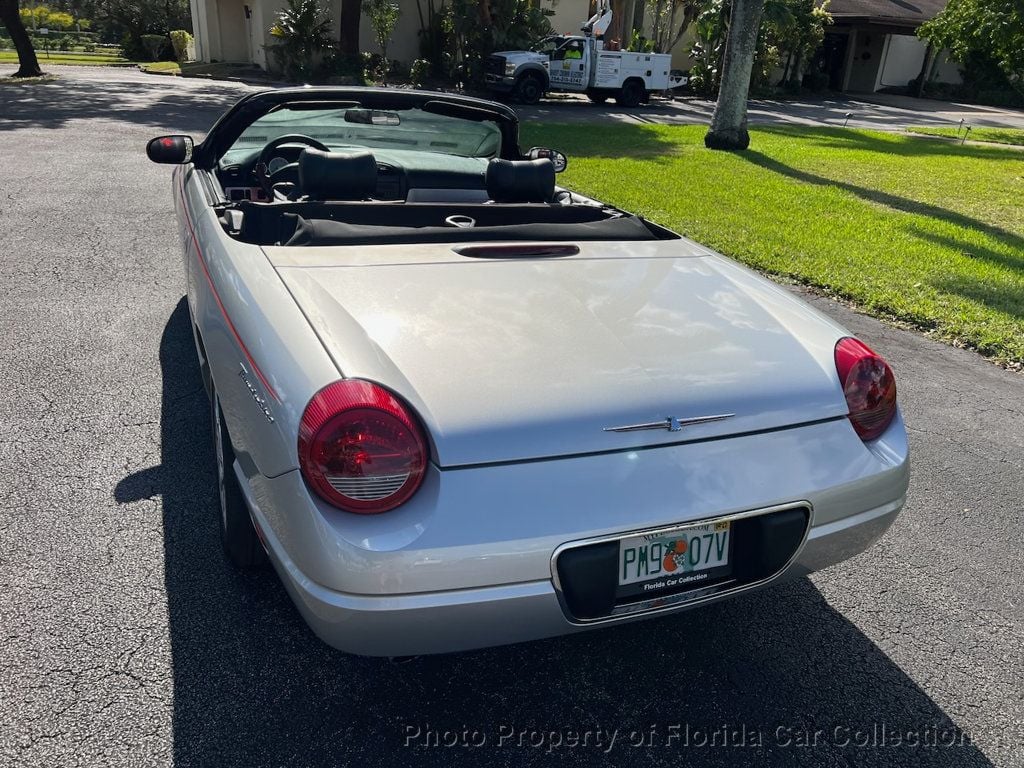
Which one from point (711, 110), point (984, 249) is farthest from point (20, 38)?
point (984, 249)

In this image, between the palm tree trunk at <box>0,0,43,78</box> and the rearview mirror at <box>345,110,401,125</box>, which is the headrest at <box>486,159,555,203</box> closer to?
the rearview mirror at <box>345,110,401,125</box>

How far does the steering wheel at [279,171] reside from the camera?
3.76m

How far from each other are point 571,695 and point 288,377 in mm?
→ 1182

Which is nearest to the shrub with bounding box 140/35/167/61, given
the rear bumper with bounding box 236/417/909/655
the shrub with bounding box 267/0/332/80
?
the shrub with bounding box 267/0/332/80

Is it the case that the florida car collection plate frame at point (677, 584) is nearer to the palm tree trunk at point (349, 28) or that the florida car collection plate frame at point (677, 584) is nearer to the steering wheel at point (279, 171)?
the steering wheel at point (279, 171)

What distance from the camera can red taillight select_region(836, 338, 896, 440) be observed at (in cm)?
227

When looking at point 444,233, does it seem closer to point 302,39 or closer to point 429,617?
point 429,617

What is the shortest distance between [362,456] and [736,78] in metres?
13.3

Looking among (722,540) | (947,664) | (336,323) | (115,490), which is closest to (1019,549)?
(947,664)

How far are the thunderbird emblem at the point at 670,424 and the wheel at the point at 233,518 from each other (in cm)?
125

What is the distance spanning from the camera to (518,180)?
145 inches

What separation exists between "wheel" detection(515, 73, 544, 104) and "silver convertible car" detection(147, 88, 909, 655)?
2062cm

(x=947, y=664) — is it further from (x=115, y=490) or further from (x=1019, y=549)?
(x=115, y=490)

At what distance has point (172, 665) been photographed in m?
2.27
